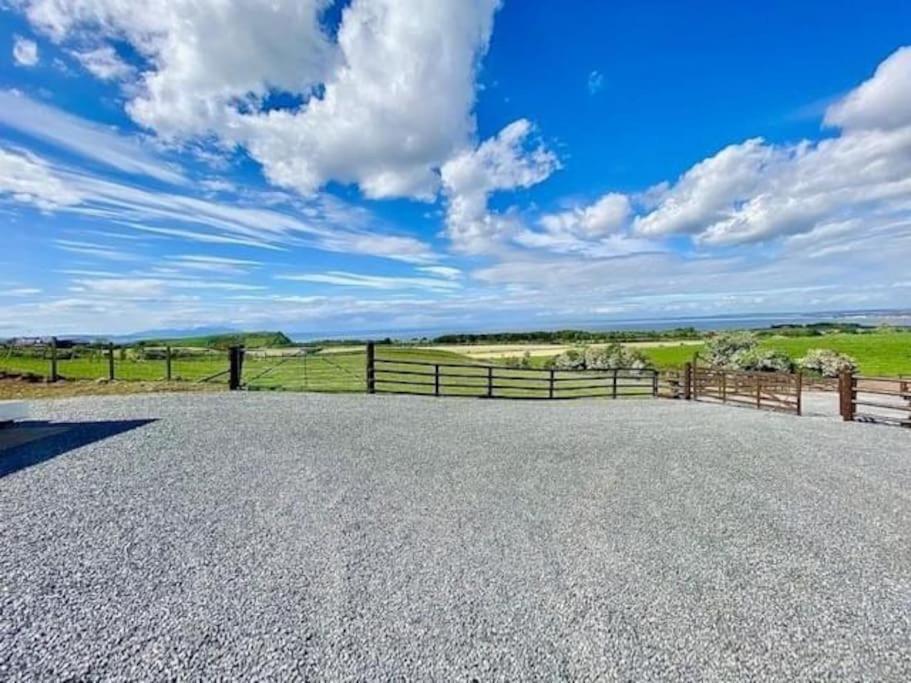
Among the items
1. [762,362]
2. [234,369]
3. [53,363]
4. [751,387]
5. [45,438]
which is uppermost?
[53,363]

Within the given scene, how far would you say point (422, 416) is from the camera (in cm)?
952

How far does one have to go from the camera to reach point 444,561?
360cm

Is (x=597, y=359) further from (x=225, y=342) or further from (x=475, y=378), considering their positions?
(x=225, y=342)

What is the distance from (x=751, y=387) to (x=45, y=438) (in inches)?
642

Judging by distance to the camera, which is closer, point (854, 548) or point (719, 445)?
point (854, 548)

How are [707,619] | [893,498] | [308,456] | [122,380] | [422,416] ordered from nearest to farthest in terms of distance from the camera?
1. [707,619]
2. [893,498]
3. [308,456]
4. [422,416]
5. [122,380]

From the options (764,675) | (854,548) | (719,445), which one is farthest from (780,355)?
(764,675)

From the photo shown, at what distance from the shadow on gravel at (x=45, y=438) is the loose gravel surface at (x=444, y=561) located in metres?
0.06

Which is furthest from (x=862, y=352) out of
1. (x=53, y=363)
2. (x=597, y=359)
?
(x=53, y=363)

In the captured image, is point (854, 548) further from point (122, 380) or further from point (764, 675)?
point (122, 380)

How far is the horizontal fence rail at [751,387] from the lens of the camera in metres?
13.3

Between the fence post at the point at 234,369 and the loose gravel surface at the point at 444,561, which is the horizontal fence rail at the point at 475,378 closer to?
the fence post at the point at 234,369

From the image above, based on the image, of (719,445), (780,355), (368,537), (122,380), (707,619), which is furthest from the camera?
(780,355)

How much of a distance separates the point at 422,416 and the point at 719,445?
16.9ft
